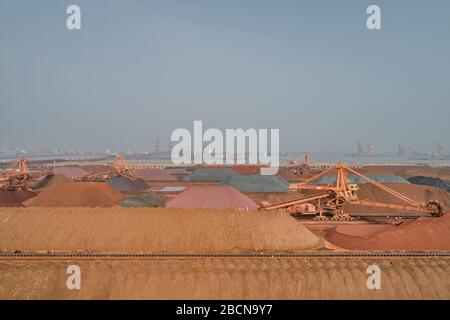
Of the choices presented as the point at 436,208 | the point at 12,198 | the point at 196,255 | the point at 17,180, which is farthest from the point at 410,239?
the point at 17,180

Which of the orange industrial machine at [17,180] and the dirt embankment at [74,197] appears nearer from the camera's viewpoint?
the dirt embankment at [74,197]

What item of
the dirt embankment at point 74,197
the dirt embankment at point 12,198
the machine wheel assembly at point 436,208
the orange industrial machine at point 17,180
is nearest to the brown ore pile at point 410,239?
the machine wheel assembly at point 436,208

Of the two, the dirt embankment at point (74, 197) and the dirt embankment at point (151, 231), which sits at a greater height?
the dirt embankment at point (151, 231)

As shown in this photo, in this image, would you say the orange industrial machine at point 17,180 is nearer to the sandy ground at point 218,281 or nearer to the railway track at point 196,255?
the railway track at point 196,255

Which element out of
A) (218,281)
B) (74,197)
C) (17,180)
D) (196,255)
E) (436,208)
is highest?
(218,281)

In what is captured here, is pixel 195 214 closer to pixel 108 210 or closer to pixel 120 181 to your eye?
pixel 108 210

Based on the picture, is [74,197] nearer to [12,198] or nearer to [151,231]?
[12,198]

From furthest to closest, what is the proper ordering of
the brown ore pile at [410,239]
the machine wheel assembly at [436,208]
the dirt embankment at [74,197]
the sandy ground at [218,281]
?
the dirt embankment at [74,197] → the machine wheel assembly at [436,208] → the brown ore pile at [410,239] → the sandy ground at [218,281]

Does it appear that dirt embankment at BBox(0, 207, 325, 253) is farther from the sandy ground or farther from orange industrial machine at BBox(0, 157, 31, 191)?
orange industrial machine at BBox(0, 157, 31, 191)
